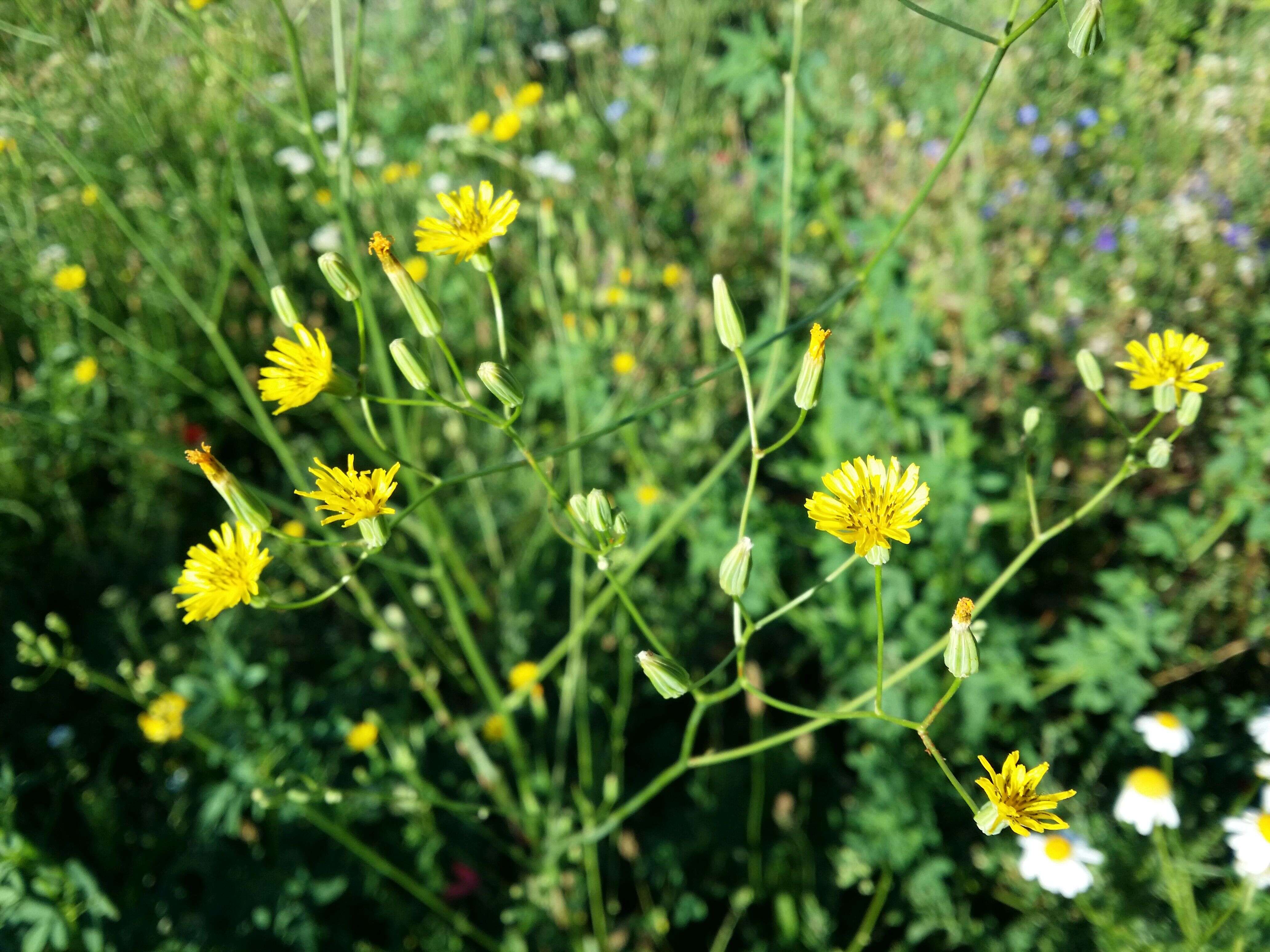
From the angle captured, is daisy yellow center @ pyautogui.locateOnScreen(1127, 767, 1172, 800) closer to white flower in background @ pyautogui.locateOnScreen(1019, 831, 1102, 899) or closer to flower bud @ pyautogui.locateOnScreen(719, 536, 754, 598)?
white flower in background @ pyautogui.locateOnScreen(1019, 831, 1102, 899)

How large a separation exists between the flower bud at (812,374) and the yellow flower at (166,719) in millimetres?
1596

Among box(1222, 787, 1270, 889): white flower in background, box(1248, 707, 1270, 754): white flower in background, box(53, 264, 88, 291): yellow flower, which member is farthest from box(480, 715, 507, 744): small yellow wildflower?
box(53, 264, 88, 291): yellow flower

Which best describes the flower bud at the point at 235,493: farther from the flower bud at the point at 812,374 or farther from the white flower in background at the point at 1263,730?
the white flower in background at the point at 1263,730

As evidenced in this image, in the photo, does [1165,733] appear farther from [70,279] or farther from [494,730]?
[70,279]

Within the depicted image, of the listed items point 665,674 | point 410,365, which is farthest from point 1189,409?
point 410,365

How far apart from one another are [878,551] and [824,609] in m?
1.22

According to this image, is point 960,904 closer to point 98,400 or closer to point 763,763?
point 763,763

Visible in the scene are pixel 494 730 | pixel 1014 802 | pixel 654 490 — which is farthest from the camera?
pixel 654 490

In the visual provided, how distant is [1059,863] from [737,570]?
1.09m

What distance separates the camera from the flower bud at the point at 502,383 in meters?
0.96

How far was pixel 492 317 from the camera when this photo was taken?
304 cm

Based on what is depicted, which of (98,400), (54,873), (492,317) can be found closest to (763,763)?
(54,873)

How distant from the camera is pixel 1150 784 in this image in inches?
63.6

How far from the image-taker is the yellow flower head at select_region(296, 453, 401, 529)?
3.02 ft
